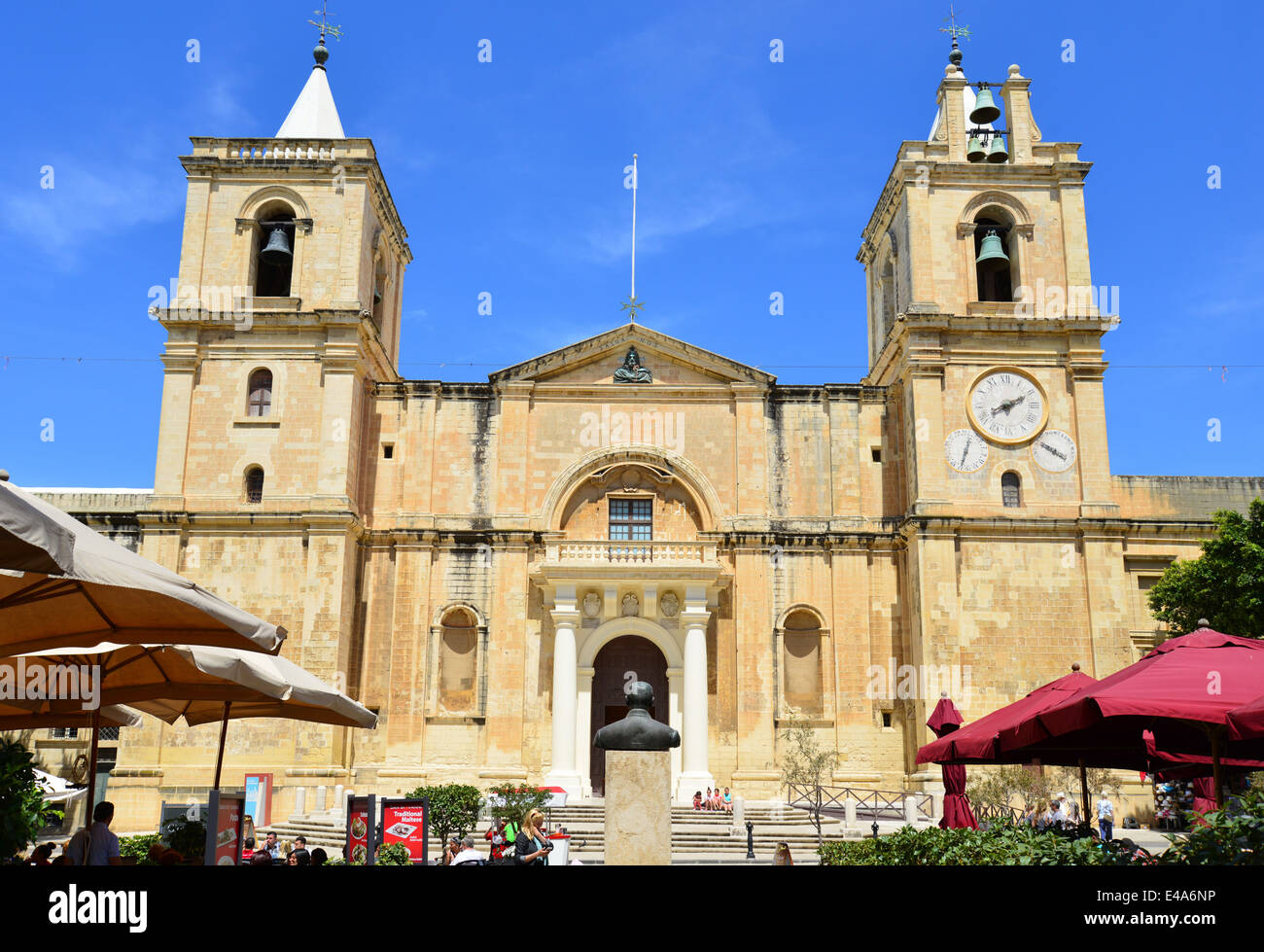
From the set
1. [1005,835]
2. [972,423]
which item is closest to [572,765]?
[972,423]

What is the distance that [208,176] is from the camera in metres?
32.0

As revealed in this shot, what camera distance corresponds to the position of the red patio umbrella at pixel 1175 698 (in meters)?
9.12

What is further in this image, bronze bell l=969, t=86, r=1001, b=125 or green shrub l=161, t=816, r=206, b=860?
bronze bell l=969, t=86, r=1001, b=125

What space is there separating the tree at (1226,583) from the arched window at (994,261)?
936 cm

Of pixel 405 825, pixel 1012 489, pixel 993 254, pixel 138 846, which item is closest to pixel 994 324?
pixel 993 254

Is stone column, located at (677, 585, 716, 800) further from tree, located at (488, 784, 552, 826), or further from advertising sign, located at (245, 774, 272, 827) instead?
advertising sign, located at (245, 774, 272, 827)

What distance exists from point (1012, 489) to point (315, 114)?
2420 cm

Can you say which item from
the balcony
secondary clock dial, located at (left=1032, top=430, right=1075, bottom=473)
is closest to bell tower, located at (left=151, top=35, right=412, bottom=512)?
the balcony

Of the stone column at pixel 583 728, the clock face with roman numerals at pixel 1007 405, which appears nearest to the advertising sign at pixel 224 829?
the stone column at pixel 583 728

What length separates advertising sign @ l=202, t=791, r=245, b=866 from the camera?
1038 centimetres

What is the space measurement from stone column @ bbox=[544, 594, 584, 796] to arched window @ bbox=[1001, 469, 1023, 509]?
1220 centimetres

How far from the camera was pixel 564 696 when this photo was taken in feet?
94.3
